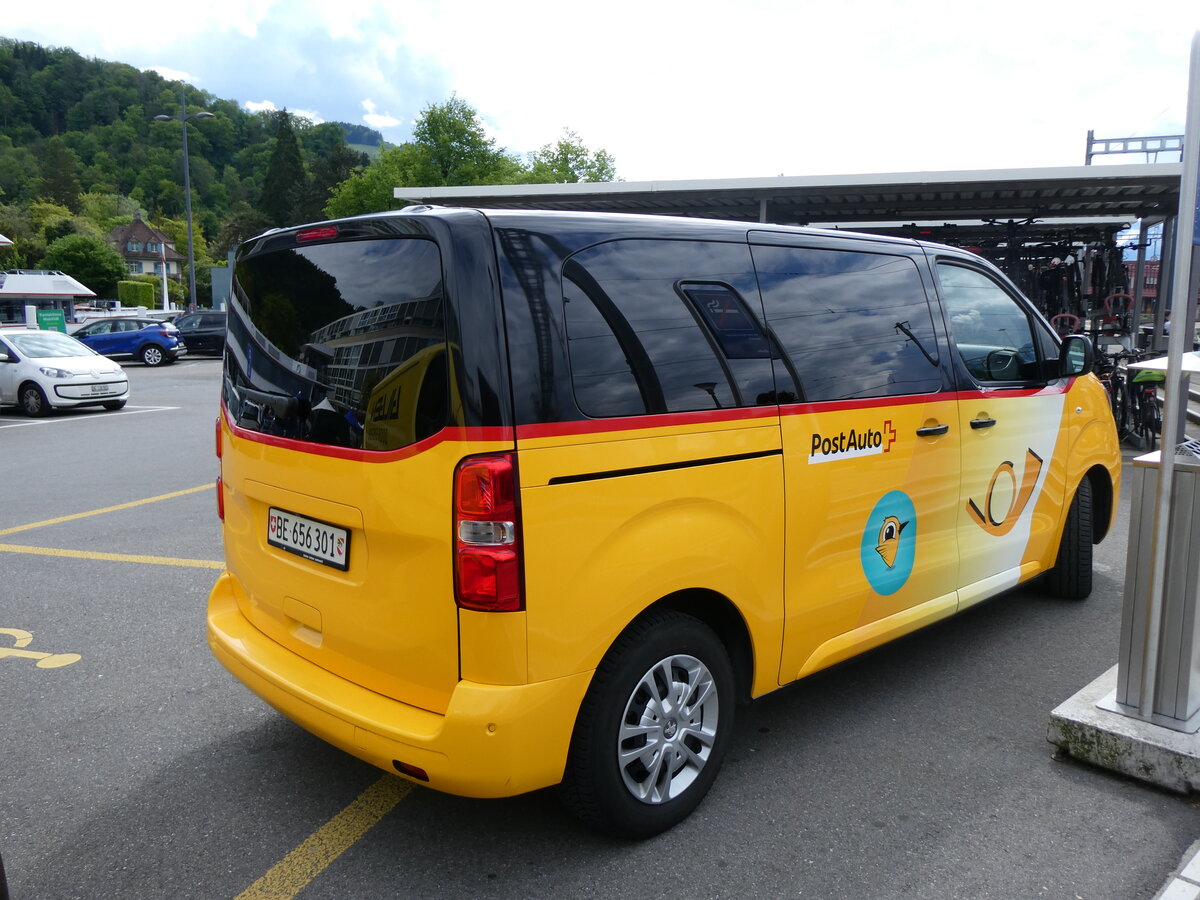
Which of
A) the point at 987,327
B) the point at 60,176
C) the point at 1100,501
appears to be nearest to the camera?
the point at 987,327

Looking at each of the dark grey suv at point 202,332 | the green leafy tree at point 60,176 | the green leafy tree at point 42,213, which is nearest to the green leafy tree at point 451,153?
the dark grey suv at point 202,332

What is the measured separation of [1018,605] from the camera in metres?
5.16

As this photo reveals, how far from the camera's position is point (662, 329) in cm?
281

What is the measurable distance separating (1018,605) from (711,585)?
3.10 metres

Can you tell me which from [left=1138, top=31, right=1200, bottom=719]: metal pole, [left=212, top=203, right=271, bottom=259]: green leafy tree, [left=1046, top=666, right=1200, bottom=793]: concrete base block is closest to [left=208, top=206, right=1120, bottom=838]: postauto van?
[left=1046, top=666, right=1200, bottom=793]: concrete base block

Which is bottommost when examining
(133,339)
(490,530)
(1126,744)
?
(1126,744)

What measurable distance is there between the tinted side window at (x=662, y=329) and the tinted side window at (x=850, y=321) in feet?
0.57

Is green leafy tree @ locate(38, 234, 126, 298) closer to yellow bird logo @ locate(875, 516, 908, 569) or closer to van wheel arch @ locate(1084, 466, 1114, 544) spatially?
van wheel arch @ locate(1084, 466, 1114, 544)

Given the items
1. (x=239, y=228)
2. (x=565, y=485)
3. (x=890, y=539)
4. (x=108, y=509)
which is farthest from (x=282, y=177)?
(x=565, y=485)

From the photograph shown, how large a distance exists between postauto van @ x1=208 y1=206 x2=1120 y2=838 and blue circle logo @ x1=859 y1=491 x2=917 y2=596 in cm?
1

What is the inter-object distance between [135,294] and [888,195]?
75.7 m

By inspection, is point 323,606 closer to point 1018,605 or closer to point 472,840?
point 472,840

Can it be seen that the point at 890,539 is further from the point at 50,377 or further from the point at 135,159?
the point at 135,159

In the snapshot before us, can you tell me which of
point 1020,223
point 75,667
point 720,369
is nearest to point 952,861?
point 720,369
